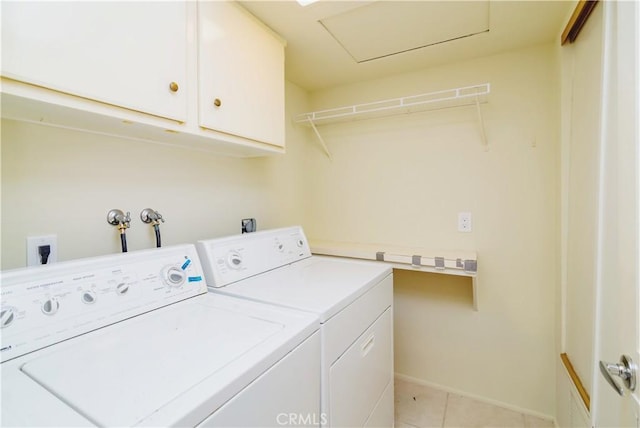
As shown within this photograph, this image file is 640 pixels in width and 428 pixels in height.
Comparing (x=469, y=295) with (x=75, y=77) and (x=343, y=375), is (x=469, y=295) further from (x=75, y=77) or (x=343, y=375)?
(x=75, y=77)

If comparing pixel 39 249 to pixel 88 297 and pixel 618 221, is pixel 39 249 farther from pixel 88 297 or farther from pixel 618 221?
pixel 618 221

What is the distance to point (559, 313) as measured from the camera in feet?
5.39

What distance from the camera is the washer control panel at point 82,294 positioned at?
77 centimetres

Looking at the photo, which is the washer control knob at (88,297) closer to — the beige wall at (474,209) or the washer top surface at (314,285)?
the washer top surface at (314,285)

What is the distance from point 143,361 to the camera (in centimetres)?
72

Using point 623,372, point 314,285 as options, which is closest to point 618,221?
point 623,372

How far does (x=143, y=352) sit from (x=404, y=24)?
1.79 m

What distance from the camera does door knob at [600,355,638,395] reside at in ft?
2.16

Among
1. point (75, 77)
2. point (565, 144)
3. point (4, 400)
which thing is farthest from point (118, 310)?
point (565, 144)

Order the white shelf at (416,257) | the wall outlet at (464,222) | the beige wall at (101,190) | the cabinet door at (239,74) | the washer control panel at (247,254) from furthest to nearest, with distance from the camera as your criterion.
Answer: the wall outlet at (464,222), the white shelf at (416,257), the washer control panel at (247,254), the cabinet door at (239,74), the beige wall at (101,190)

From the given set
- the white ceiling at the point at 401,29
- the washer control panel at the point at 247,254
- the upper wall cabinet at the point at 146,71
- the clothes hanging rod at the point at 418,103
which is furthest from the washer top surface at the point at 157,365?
the clothes hanging rod at the point at 418,103

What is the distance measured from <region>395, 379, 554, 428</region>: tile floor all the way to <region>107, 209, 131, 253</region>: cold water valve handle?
6.03ft

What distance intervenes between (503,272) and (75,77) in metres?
2.26

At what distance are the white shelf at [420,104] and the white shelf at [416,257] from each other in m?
0.77
